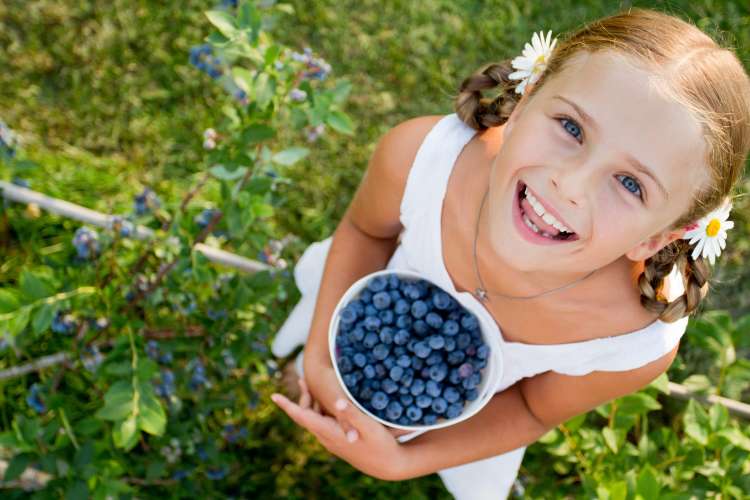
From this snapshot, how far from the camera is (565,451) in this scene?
5.31ft

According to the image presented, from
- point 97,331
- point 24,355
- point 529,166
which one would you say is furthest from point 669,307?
point 24,355

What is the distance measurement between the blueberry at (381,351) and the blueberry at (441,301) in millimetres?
101

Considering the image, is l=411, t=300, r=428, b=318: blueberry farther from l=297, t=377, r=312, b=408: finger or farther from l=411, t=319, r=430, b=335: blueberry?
l=297, t=377, r=312, b=408: finger

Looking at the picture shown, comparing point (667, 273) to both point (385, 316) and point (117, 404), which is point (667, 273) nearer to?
point (385, 316)

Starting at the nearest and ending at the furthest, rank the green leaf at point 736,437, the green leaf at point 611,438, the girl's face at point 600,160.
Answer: the girl's face at point 600,160
the green leaf at point 736,437
the green leaf at point 611,438

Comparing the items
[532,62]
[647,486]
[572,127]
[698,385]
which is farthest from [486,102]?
[698,385]

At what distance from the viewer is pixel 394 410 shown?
111cm

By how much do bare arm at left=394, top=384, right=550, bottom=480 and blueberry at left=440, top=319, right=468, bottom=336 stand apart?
0.26 metres

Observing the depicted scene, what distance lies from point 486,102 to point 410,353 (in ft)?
1.33

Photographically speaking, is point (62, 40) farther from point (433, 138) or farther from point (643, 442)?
point (643, 442)

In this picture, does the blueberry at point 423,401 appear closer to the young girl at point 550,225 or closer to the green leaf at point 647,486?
the young girl at point 550,225

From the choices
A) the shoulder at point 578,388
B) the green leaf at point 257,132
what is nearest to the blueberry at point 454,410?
the shoulder at point 578,388

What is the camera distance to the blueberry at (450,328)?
1.11 meters

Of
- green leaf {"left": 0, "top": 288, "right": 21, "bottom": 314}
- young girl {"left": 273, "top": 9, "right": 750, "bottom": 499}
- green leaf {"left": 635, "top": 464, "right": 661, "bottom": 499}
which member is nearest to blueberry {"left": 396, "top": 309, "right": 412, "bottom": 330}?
young girl {"left": 273, "top": 9, "right": 750, "bottom": 499}
